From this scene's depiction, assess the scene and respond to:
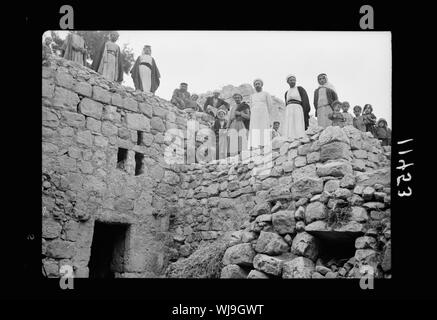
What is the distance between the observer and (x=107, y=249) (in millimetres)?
8398

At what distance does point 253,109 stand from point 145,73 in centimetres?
204

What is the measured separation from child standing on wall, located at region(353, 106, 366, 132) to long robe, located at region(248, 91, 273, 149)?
5.14 feet

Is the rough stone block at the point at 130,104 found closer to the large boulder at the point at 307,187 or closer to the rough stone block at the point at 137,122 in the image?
the rough stone block at the point at 137,122

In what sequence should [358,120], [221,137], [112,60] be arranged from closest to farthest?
[112,60]
[358,120]
[221,137]

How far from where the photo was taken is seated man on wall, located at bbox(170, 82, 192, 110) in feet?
34.0

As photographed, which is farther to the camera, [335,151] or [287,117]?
[287,117]

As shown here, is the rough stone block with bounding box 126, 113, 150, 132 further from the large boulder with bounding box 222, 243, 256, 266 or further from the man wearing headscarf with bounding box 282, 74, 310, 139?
the large boulder with bounding box 222, 243, 256, 266

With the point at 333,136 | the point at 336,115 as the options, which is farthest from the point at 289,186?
the point at 336,115

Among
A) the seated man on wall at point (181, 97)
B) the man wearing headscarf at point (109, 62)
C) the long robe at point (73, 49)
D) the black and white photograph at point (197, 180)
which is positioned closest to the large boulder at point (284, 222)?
the black and white photograph at point (197, 180)

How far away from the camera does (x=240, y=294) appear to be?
16.6ft

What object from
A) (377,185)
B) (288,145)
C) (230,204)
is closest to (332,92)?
(288,145)

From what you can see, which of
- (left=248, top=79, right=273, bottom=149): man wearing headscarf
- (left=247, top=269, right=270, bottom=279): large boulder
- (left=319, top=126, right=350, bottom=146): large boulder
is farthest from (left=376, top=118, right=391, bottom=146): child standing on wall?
(left=247, top=269, right=270, bottom=279): large boulder

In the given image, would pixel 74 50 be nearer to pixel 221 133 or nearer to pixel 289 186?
pixel 221 133

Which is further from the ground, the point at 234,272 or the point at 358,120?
the point at 358,120
